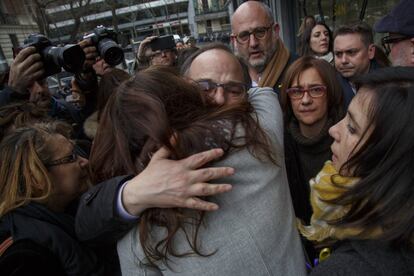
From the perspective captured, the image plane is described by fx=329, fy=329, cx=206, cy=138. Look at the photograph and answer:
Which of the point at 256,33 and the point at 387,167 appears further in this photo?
the point at 256,33

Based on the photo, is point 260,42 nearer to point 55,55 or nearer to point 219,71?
point 219,71

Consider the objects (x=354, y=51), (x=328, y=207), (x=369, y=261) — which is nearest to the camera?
(x=369, y=261)

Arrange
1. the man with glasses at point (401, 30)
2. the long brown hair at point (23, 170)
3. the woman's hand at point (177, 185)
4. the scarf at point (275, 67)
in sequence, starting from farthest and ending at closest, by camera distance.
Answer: the scarf at point (275, 67)
the man with glasses at point (401, 30)
the long brown hair at point (23, 170)
the woman's hand at point (177, 185)

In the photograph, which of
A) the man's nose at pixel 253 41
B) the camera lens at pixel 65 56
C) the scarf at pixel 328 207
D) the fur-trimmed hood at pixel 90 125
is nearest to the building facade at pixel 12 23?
the fur-trimmed hood at pixel 90 125

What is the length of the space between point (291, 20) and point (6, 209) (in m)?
8.09

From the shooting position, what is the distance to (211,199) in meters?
1.05

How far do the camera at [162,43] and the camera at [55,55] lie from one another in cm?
211

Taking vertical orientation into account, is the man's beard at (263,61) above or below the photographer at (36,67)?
below

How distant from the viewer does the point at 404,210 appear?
894 mm

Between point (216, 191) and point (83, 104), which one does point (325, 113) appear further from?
point (83, 104)

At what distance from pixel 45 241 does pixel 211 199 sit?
2.41ft

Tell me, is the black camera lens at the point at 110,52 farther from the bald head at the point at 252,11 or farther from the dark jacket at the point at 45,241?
the dark jacket at the point at 45,241

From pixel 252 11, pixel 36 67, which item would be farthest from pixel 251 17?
pixel 36 67

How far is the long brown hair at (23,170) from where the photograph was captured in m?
1.41
